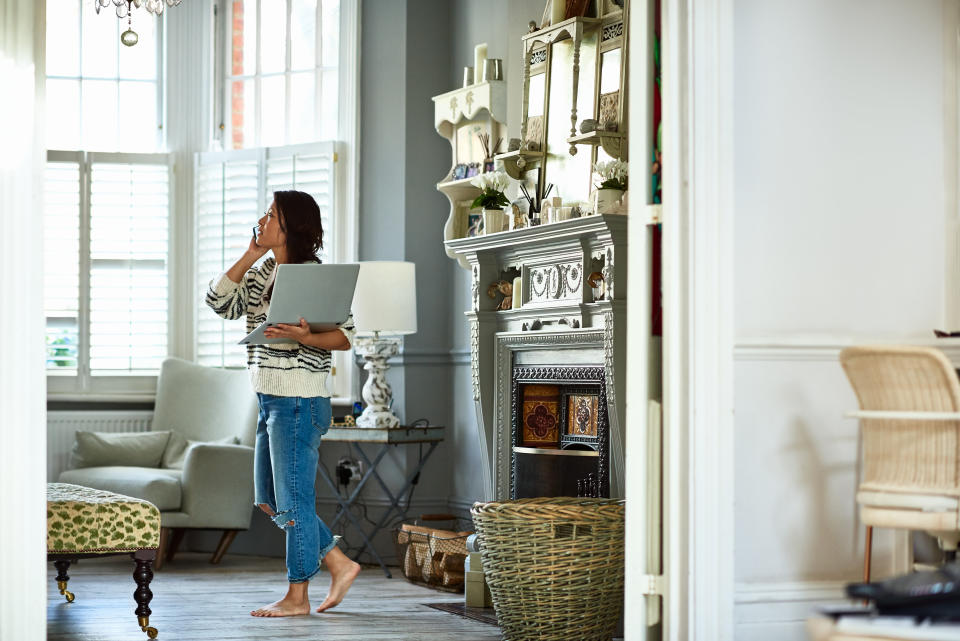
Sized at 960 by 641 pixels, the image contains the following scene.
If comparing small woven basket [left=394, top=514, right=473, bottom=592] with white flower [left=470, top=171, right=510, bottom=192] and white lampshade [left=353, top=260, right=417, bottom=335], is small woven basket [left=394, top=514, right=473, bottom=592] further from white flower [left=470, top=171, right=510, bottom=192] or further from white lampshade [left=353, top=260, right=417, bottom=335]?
white flower [left=470, top=171, right=510, bottom=192]

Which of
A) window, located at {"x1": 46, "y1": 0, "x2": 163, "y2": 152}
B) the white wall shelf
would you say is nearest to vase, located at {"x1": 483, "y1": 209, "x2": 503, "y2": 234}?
the white wall shelf

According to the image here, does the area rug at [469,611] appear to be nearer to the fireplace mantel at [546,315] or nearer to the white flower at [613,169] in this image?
the fireplace mantel at [546,315]

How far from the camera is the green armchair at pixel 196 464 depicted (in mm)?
6246

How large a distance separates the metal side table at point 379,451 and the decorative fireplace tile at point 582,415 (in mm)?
1129

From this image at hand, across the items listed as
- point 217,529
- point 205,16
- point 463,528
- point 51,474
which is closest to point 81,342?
point 51,474

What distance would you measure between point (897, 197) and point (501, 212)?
233cm

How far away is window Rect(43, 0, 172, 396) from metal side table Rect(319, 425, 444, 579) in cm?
151

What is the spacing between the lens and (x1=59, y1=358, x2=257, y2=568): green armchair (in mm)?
6246

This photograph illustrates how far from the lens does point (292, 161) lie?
22.9ft

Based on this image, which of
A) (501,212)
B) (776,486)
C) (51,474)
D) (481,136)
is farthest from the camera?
(51,474)

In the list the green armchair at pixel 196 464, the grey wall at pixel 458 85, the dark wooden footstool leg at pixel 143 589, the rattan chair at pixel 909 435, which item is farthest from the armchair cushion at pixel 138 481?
the rattan chair at pixel 909 435

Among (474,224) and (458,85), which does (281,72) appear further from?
(474,224)

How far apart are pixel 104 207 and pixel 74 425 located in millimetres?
1259

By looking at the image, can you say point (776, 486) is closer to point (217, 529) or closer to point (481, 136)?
point (481, 136)
